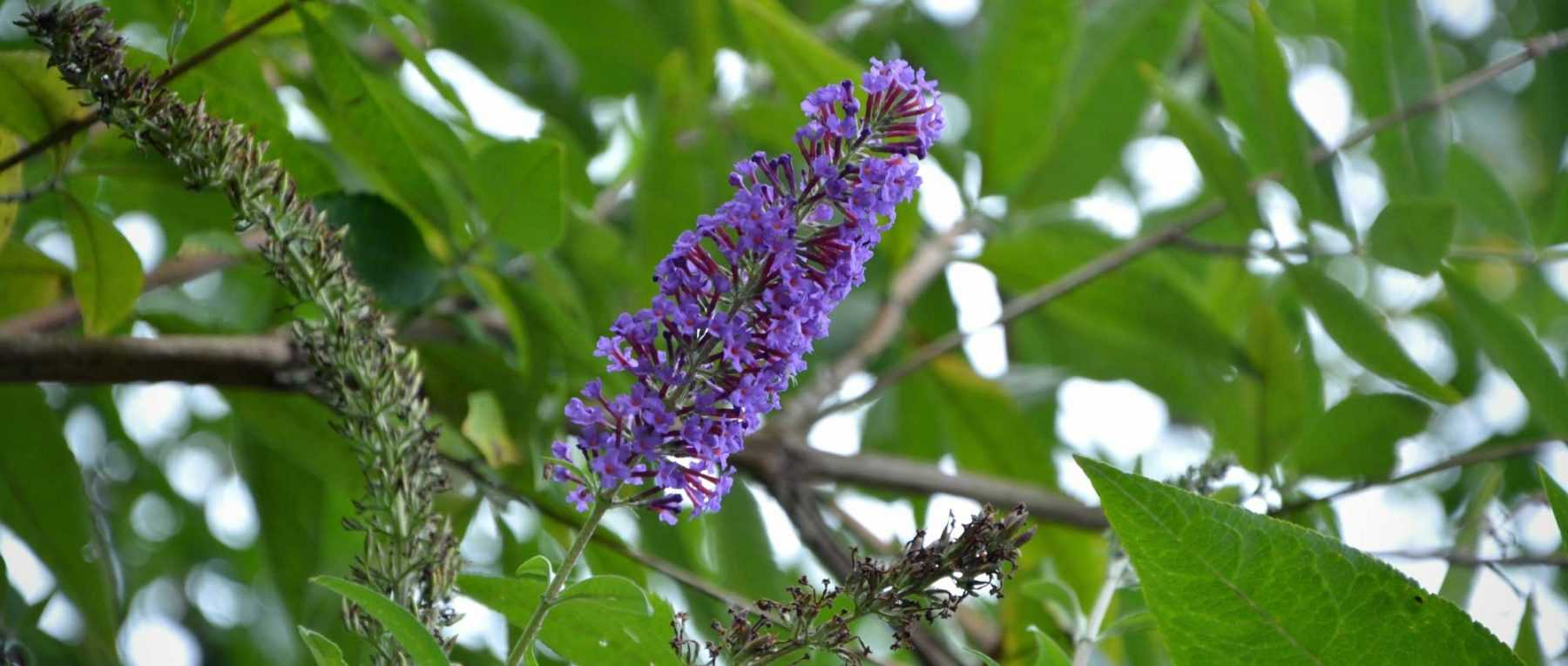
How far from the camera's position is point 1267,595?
0.83 m

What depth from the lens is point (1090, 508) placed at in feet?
4.78

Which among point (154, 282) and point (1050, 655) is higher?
point (154, 282)

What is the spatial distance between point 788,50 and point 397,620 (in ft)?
3.39

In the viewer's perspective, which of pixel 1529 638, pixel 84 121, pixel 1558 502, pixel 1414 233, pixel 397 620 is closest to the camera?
pixel 397 620

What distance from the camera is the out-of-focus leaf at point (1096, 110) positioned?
187cm

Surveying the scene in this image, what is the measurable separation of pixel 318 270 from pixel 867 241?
0.37m

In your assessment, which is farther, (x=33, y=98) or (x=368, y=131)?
(x=368, y=131)

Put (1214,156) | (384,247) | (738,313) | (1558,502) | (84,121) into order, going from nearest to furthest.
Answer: (738,313)
(1558,502)
(84,121)
(384,247)
(1214,156)

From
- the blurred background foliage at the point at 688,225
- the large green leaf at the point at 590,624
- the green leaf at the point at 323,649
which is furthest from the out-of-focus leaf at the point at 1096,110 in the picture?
the green leaf at the point at 323,649

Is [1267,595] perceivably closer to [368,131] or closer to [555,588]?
[555,588]

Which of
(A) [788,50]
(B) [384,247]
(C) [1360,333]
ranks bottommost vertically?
(B) [384,247]

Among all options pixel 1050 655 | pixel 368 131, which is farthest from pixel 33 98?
pixel 1050 655

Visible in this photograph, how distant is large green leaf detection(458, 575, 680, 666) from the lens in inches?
33.8

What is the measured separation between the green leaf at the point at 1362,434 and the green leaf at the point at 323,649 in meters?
1.17
